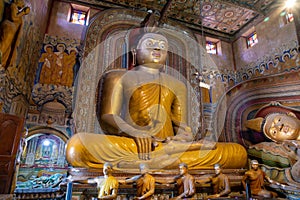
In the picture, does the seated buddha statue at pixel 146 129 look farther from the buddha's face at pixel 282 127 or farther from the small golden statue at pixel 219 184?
the buddha's face at pixel 282 127

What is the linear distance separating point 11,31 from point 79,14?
2.00 meters

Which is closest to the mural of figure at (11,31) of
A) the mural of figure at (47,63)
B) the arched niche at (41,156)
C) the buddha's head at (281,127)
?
the mural of figure at (47,63)

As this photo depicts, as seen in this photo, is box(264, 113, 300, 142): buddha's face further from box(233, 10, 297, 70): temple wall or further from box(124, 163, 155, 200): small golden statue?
box(124, 163, 155, 200): small golden statue

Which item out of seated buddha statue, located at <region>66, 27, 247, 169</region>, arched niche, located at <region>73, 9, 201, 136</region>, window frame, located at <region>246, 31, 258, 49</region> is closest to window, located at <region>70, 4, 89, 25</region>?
arched niche, located at <region>73, 9, 201, 136</region>

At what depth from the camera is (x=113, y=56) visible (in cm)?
386

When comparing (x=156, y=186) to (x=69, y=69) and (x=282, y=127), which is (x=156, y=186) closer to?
(x=282, y=127)

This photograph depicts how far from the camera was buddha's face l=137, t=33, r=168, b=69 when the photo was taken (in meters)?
2.77

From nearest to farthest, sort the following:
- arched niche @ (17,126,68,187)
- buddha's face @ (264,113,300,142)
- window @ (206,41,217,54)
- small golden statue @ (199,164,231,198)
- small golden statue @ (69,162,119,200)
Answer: small golden statue @ (69,162,119,200) < small golden statue @ (199,164,231,198) < buddha's face @ (264,113,300,142) < arched niche @ (17,126,68,187) < window @ (206,41,217,54)

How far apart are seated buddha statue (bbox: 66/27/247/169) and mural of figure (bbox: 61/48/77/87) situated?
4.23 ft

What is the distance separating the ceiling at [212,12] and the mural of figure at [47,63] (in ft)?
3.86

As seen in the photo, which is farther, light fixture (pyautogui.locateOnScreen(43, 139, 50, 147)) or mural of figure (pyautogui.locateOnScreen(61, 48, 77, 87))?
light fixture (pyautogui.locateOnScreen(43, 139, 50, 147))

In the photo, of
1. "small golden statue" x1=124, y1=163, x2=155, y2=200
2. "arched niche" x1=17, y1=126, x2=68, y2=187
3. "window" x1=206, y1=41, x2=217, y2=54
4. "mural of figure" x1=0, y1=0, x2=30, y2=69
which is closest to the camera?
"small golden statue" x1=124, y1=163, x2=155, y2=200

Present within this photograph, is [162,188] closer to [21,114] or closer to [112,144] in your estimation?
[112,144]

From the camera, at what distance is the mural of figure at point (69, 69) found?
3.49 m
